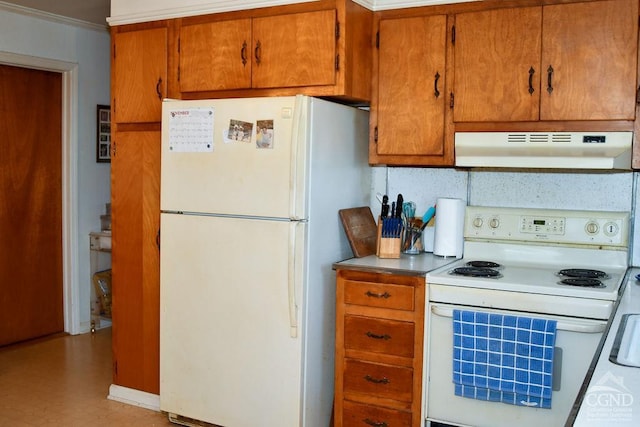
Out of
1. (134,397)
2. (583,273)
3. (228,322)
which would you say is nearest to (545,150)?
(583,273)

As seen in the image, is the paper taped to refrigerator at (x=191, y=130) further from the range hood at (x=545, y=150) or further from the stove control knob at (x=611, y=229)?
the stove control knob at (x=611, y=229)

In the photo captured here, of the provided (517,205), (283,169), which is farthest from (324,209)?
(517,205)

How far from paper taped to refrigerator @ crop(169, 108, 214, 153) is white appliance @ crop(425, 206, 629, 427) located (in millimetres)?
1227

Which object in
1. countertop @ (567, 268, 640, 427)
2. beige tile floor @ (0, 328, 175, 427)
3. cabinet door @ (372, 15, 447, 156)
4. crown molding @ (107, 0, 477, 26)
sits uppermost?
crown molding @ (107, 0, 477, 26)

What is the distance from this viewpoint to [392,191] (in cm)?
355

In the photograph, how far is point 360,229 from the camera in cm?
333

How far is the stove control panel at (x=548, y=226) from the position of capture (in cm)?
301

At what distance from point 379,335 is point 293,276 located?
460 mm

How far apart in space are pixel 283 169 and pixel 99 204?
8.88 feet

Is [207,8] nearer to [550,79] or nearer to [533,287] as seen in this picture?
[550,79]

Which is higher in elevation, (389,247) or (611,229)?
(611,229)

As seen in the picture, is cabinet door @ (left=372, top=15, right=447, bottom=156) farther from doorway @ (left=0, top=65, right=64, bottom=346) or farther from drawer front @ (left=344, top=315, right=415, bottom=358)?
doorway @ (left=0, top=65, right=64, bottom=346)

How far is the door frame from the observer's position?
4.90 meters

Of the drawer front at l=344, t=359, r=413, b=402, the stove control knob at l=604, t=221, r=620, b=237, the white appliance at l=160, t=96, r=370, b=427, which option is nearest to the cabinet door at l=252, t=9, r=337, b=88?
the white appliance at l=160, t=96, r=370, b=427
